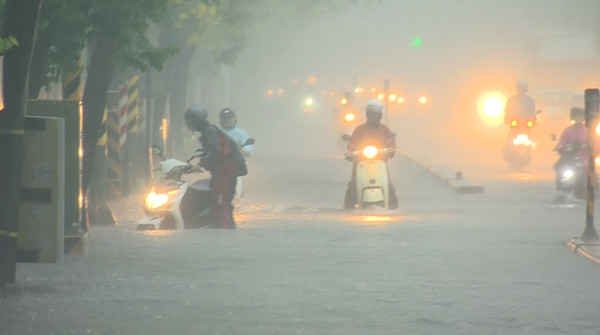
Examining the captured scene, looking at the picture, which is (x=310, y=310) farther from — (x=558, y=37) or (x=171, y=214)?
(x=558, y=37)

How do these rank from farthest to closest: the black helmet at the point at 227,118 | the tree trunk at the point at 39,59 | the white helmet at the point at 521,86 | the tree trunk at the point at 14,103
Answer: the white helmet at the point at 521,86 → the black helmet at the point at 227,118 → the tree trunk at the point at 39,59 → the tree trunk at the point at 14,103

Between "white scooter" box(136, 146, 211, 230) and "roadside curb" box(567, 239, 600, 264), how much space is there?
16.2 feet

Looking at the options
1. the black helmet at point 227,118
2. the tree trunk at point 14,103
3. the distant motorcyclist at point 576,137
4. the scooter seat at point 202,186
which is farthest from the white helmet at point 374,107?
the tree trunk at point 14,103

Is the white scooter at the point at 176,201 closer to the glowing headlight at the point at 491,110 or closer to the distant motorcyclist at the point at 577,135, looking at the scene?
the distant motorcyclist at the point at 577,135

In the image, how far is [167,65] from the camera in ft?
122

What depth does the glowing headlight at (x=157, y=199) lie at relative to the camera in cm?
1905

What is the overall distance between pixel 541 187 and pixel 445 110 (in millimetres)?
85307

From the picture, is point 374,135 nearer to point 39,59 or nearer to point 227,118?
point 227,118

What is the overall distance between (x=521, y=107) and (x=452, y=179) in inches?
163

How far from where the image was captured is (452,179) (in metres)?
32.4

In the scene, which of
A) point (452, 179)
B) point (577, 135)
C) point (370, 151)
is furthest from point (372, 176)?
point (452, 179)

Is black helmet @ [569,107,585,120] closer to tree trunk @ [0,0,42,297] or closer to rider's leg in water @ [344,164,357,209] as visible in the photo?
rider's leg in water @ [344,164,357,209]

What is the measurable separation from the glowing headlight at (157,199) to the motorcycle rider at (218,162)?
556 mm

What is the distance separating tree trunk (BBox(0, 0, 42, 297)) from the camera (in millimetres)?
11719
